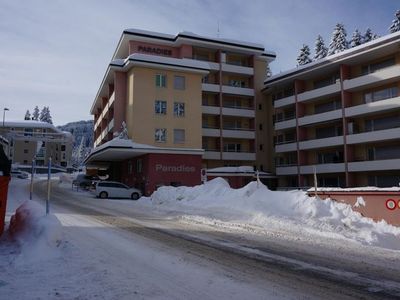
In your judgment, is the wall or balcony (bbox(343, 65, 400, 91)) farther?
the wall

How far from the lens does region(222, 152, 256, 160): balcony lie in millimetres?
57062

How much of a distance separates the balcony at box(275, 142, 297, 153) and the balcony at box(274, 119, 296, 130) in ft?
7.25

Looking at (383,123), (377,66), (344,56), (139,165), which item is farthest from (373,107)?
(139,165)

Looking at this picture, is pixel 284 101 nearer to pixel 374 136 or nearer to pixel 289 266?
pixel 374 136

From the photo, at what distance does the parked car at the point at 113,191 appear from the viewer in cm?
3838

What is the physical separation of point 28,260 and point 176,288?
3479mm

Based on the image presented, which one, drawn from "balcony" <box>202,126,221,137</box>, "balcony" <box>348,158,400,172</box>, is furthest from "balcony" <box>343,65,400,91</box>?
"balcony" <box>202,126,221,137</box>

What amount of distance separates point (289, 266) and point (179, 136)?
35.6 meters

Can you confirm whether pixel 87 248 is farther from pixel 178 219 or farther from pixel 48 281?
pixel 178 219

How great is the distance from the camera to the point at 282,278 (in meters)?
7.95

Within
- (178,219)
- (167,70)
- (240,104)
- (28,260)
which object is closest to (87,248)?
(28,260)

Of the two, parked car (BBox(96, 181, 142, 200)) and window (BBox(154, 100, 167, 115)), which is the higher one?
window (BBox(154, 100, 167, 115))

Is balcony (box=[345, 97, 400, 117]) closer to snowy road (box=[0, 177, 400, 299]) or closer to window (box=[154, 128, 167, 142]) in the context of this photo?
window (box=[154, 128, 167, 142])

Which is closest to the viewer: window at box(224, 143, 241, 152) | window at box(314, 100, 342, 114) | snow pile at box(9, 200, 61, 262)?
snow pile at box(9, 200, 61, 262)
